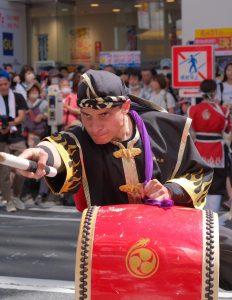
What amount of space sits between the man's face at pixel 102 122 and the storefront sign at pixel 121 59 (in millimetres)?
12617

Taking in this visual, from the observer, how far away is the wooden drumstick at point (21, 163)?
2.57 m

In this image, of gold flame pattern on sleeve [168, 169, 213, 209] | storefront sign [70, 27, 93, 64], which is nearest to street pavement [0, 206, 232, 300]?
gold flame pattern on sleeve [168, 169, 213, 209]

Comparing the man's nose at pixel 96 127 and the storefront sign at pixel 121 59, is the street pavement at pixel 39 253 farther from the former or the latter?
the storefront sign at pixel 121 59

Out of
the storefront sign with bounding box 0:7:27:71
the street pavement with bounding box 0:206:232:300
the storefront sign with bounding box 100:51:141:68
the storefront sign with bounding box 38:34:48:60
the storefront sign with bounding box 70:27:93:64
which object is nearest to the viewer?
the street pavement with bounding box 0:206:232:300

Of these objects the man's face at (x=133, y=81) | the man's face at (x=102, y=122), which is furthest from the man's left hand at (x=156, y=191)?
the man's face at (x=133, y=81)

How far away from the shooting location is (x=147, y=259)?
276 cm

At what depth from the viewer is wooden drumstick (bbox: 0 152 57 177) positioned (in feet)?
8.43

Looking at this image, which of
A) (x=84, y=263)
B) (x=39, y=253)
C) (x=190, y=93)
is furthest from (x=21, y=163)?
(x=190, y=93)

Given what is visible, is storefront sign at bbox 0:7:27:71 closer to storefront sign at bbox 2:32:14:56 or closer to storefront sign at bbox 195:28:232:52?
storefront sign at bbox 2:32:14:56

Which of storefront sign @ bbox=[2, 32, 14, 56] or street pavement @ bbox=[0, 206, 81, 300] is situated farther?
storefront sign @ bbox=[2, 32, 14, 56]

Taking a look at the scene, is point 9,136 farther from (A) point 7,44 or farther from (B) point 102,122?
(A) point 7,44

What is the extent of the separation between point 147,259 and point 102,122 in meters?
0.68

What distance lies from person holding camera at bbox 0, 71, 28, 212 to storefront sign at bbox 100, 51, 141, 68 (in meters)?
6.67

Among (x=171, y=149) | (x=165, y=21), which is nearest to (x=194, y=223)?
(x=171, y=149)
